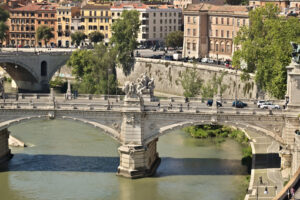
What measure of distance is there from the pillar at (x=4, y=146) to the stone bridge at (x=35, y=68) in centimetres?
3573

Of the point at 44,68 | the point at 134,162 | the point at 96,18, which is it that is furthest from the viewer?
the point at 96,18

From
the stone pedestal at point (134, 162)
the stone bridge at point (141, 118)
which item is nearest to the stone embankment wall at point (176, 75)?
the stone bridge at point (141, 118)

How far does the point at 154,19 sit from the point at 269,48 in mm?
52572

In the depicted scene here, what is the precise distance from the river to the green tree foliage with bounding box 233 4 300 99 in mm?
6128

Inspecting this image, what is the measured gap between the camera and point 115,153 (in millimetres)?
63531

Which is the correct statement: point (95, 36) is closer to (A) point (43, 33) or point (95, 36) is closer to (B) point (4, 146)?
(A) point (43, 33)

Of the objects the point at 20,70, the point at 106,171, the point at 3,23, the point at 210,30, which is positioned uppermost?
the point at 3,23

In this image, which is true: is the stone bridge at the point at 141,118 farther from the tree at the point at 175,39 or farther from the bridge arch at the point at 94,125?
the tree at the point at 175,39

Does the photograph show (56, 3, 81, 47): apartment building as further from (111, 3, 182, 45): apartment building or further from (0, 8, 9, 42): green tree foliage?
(111, 3, 182, 45): apartment building

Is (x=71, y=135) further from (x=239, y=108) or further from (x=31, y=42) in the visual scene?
(x=31, y=42)

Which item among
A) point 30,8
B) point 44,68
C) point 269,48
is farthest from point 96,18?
point 269,48

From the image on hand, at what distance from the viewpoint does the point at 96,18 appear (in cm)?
13000

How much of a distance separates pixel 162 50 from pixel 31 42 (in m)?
26.0

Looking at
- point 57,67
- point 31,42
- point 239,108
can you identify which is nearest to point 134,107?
point 239,108
